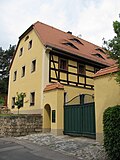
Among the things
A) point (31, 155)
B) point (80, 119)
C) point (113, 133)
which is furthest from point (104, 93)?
point (31, 155)

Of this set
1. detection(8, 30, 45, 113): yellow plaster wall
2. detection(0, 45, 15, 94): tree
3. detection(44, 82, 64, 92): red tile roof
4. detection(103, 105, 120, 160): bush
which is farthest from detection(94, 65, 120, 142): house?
detection(0, 45, 15, 94): tree

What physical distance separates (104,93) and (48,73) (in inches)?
325

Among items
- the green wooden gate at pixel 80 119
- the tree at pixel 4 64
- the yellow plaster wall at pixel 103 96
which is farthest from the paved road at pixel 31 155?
the tree at pixel 4 64

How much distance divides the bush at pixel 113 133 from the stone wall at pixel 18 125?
9.19 metres

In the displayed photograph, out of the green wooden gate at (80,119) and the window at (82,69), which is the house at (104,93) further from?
the window at (82,69)

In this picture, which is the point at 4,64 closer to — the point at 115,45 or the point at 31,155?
the point at 31,155

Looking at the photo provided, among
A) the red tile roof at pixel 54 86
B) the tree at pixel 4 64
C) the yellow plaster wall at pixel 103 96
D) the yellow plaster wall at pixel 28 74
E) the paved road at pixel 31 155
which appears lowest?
the paved road at pixel 31 155

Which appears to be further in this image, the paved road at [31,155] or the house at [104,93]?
the house at [104,93]

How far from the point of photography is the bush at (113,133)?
7594 millimetres

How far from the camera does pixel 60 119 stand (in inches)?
609

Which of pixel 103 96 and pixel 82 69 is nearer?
pixel 103 96

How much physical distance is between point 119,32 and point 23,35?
18.4 metres

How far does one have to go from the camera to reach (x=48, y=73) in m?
18.8

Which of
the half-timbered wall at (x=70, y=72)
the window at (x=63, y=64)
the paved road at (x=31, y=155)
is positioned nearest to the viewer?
the paved road at (x=31, y=155)
